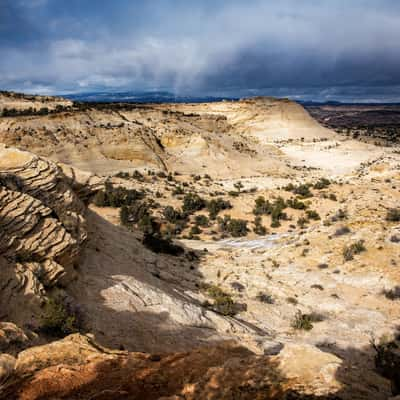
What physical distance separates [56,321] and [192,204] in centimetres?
1488

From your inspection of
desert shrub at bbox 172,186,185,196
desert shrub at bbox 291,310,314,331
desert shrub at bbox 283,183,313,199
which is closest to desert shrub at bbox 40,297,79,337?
desert shrub at bbox 291,310,314,331

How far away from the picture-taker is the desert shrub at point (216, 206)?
18788 mm

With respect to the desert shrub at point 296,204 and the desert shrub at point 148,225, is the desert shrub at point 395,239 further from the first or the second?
the desert shrub at point 148,225

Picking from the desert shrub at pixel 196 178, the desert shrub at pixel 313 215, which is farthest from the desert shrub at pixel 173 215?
the desert shrub at pixel 196 178

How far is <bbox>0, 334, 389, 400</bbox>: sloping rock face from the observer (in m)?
3.26

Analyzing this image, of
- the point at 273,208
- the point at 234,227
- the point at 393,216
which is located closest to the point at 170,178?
the point at 273,208

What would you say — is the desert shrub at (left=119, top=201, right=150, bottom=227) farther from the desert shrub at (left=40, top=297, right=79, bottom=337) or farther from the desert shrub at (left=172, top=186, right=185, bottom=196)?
the desert shrub at (left=40, top=297, right=79, bottom=337)

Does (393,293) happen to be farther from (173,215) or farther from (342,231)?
(173,215)

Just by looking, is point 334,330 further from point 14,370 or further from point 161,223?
point 161,223

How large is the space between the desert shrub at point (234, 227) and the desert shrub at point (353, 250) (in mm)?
5902

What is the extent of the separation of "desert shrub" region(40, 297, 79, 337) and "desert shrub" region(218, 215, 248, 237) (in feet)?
39.2

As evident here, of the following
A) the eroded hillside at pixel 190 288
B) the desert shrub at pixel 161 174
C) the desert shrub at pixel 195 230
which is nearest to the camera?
the eroded hillside at pixel 190 288

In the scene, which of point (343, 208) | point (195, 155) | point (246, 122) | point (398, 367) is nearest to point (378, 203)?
point (343, 208)

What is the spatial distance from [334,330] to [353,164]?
112 feet
